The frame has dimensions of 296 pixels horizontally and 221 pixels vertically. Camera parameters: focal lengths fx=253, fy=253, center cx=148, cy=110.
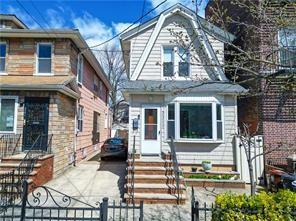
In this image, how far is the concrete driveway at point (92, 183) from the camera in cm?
830

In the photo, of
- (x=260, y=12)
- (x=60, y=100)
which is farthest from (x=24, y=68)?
(x=260, y=12)

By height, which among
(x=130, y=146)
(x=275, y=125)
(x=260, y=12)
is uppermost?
A: (x=260, y=12)

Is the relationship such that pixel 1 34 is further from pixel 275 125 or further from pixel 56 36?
pixel 275 125

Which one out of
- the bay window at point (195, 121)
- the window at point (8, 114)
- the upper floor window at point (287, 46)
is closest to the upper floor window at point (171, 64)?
the bay window at point (195, 121)

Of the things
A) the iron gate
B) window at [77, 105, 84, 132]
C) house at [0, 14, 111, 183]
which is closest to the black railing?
house at [0, 14, 111, 183]

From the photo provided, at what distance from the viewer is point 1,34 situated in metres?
12.2

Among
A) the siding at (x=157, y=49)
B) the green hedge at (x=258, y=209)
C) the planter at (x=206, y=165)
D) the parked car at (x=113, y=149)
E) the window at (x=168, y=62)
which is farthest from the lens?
the parked car at (x=113, y=149)

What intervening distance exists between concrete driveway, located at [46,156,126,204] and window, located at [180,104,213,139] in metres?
3.49

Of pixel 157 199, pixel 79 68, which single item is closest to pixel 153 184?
pixel 157 199

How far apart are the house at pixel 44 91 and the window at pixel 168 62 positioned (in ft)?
14.5

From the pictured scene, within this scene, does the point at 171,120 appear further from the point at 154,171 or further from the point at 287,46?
the point at 287,46

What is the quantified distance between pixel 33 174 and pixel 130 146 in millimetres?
4097

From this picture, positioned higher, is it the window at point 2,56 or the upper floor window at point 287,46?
the window at point 2,56

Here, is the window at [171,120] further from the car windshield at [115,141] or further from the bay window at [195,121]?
the car windshield at [115,141]
